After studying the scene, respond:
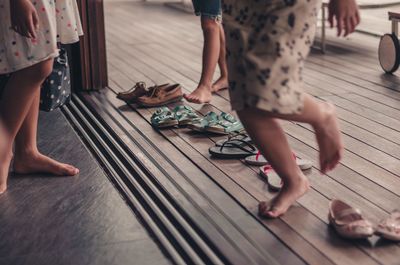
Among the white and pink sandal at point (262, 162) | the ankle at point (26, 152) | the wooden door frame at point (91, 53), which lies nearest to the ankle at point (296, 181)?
the white and pink sandal at point (262, 162)

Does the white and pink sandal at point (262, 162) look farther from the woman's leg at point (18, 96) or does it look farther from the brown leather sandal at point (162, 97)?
the brown leather sandal at point (162, 97)

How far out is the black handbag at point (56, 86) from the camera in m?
2.59

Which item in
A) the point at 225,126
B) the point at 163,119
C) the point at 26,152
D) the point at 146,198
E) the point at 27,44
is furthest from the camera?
the point at 163,119

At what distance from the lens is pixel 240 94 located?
Answer: 75.2 inches

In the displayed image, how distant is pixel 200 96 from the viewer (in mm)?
3518

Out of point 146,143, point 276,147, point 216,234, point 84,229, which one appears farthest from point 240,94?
point 146,143

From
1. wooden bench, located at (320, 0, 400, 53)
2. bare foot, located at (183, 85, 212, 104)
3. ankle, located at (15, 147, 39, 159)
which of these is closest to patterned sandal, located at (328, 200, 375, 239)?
A: ankle, located at (15, 147, 39, 159)

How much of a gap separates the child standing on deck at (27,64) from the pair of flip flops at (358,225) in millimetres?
1035

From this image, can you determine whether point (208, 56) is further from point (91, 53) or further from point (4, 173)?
point (4, 173)

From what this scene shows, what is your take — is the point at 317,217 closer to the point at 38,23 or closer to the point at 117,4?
Answer: the point at 38,23

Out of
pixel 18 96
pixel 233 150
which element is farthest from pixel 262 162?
pixel 18 96

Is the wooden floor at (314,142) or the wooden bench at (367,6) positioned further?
the wooden bench at (367,6)

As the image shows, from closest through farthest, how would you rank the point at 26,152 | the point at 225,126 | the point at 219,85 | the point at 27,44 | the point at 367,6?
the point at 27,44, the point at 26,152, the point at 225,126, the point at 219,85, the point at 367,6

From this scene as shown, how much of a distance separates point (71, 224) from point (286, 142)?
2.33 feet
